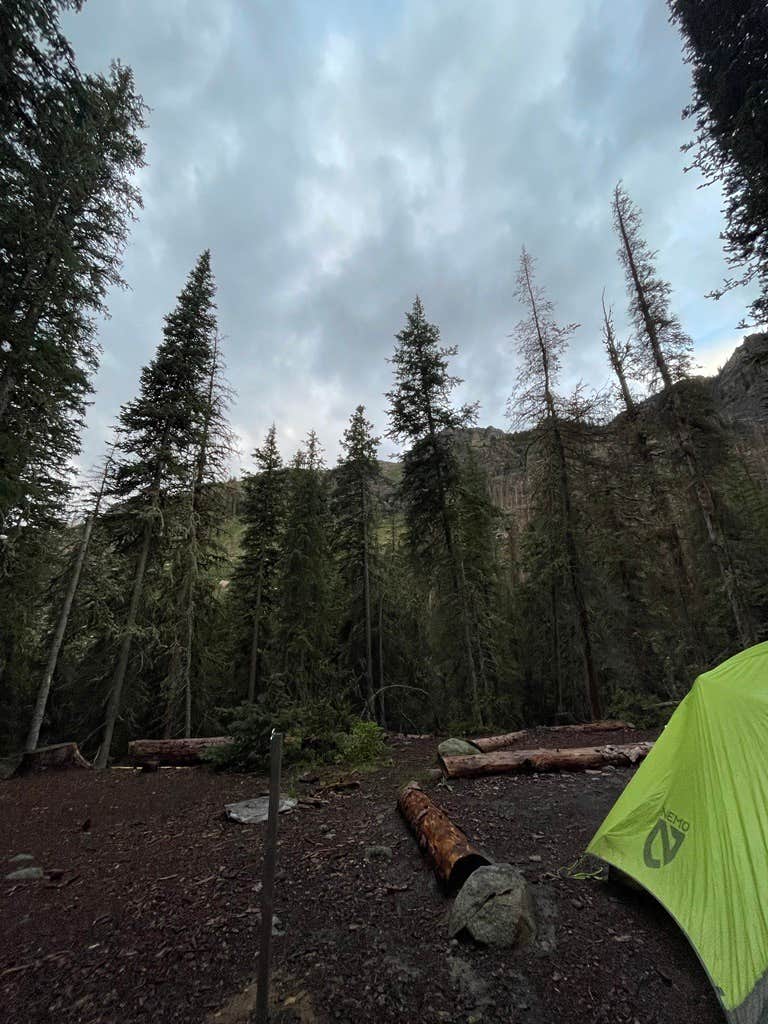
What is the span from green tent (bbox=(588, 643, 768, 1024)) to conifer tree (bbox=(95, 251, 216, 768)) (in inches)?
499

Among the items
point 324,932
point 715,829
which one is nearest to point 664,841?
point 715,829

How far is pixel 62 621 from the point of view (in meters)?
12.6

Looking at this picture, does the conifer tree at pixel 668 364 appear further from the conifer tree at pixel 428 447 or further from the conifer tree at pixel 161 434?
the conifer tree at pixel 161 434

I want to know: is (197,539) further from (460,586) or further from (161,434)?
(460,586)

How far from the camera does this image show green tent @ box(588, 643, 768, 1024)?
2518mm

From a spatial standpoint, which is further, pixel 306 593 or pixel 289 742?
pixel 306 593

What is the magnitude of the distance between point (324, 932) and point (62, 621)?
13.2 m

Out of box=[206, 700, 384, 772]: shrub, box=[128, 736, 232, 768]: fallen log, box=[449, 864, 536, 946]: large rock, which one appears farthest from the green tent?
box=[128, 736, 232, 768]: fallen log

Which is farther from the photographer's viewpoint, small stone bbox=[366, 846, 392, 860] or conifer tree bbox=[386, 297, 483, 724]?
conifer tree bbox=[386, 297, 483, 724]

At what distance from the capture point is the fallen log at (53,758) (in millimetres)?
9241

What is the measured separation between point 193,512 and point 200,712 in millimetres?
8300

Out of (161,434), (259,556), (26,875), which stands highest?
(161,434)

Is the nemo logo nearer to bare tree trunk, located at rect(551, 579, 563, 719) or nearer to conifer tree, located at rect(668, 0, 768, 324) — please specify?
conifer tree, located at rect(668, 0, 768, 324)

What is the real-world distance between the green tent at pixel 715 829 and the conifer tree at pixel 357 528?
42.9 feet
